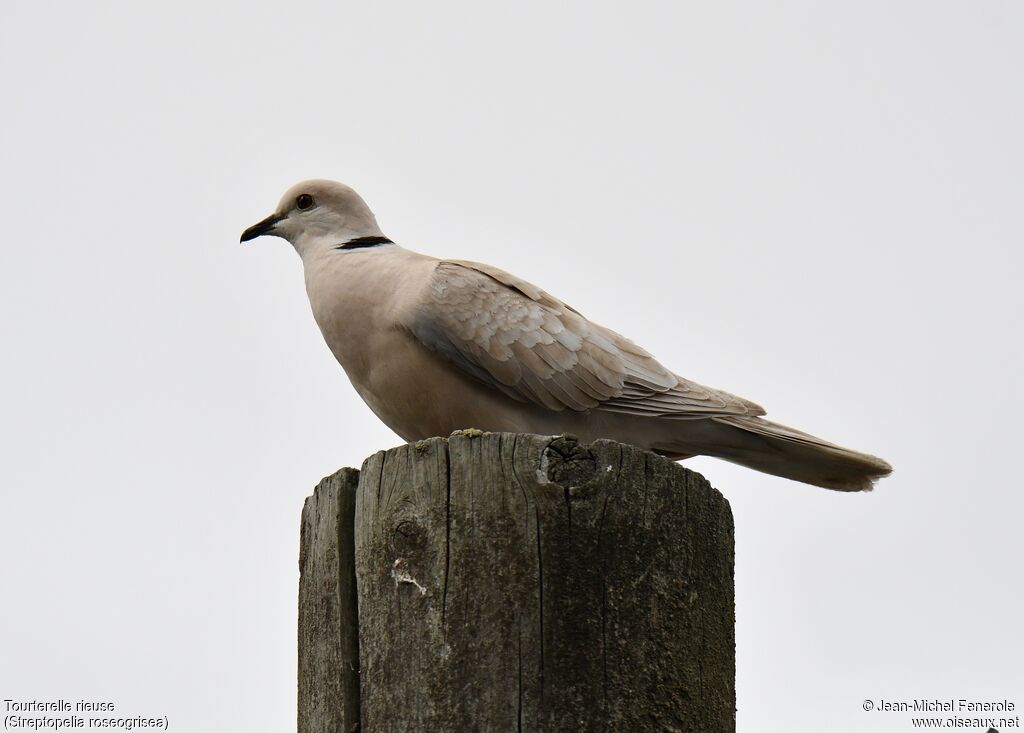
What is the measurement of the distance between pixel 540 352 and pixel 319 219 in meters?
1.37

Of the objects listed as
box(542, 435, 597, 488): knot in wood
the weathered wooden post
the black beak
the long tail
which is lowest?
the weathered wooden post

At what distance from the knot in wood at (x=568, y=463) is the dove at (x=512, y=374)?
1688 mm

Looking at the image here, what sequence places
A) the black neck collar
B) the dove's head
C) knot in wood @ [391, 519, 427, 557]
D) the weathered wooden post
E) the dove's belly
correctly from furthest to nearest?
the dove's head, the black neck collar, the dove's belly, knot in wood @ [391, 519, 427, 557], the weathered wooden post

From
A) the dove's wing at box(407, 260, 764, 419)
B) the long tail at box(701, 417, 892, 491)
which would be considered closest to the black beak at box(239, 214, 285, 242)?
the dove's wing at box(407, 260, 764, 419)

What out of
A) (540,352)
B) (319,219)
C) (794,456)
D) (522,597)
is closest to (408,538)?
(522,597)

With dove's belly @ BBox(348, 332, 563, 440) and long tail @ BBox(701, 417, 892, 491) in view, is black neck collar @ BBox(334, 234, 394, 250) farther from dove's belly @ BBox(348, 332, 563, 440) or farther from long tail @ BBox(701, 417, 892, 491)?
long tail @ BBox(701, 417, 892, 491)

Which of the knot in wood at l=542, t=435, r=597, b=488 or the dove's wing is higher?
the dove's wing

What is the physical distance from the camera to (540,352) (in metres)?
4.75

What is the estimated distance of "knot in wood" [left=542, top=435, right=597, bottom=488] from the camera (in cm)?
286

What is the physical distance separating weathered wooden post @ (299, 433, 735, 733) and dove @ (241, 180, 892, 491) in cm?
164

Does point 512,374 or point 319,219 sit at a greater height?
point 319,219

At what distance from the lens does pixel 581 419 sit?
188 inches

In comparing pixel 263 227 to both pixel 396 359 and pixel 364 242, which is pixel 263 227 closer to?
pixel 364 242

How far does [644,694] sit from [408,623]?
0.52 metres
